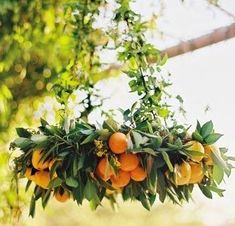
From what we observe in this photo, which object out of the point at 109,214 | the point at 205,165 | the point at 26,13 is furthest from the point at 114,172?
the point at 109,214

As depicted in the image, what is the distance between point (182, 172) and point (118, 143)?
11 cm

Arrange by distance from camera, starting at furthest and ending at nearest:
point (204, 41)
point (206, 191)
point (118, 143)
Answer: point (204, 41) → point (206, 191) → point (118, 143)

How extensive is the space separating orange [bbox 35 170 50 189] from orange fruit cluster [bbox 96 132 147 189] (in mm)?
95

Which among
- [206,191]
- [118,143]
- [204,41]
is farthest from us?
[204,41]

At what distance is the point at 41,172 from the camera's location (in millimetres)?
895

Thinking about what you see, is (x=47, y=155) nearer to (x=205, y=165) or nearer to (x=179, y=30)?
(x=205, y=165)

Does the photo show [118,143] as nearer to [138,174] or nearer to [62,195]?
[138,174]

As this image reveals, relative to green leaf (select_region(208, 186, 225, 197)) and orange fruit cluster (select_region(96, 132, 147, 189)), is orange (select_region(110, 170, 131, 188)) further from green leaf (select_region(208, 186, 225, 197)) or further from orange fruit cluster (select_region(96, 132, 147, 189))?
green leaf (select_region(208, 186, 225, 197))

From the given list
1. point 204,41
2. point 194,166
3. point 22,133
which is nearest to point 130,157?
point 194,166

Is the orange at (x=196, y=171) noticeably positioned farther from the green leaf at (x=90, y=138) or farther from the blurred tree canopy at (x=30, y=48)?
the blurred tree canopy at (x=30, y=48)

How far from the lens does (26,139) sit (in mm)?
914

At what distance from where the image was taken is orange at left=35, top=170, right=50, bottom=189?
0.89m

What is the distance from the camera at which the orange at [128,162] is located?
0.83 m

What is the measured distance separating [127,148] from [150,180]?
0.20 feet
